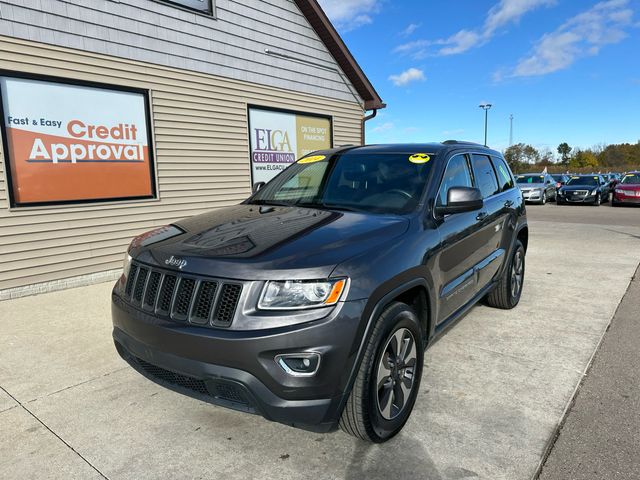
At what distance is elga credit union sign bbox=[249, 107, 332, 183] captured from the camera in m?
8.91

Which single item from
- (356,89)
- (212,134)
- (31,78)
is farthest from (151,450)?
(356,89)

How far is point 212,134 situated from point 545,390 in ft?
21.5

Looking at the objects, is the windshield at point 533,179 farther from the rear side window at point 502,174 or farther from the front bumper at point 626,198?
the rear side window at point 502,174

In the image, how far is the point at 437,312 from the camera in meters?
3.13

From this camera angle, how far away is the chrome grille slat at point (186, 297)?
7.44 feet

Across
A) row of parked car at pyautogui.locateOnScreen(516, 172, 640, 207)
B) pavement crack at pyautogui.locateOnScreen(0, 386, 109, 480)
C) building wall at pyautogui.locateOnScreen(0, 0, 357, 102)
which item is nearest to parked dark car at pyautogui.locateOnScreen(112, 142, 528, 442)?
pavement crack at pyautogui.locateOnScreen(0, 386, 109, 480)

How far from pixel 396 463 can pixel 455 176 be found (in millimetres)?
2201

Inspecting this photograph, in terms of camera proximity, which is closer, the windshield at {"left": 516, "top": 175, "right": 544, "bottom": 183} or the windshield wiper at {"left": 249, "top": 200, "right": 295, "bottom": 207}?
the windshield wiper at {"left": 249, "top": 200, "right": 295, "bottom": 207}

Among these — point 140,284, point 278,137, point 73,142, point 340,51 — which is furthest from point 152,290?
point 340,51

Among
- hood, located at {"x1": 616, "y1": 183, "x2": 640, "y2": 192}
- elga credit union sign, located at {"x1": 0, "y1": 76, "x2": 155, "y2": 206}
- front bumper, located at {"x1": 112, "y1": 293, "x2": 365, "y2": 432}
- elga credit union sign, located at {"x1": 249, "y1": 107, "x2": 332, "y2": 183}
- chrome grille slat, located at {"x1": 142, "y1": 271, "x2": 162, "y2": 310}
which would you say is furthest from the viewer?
hood, located at {"x1": 616, "y1": 183, "x2": 640, "y2": 192}

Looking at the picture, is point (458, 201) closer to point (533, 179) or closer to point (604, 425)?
point (604, 425)

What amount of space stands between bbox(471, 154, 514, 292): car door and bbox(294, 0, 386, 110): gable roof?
6.26m

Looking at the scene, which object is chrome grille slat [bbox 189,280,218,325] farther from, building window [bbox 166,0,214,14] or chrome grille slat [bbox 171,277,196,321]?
building window [bbox 166,0,214,14]

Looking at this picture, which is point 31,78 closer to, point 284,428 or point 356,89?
point 284,428
